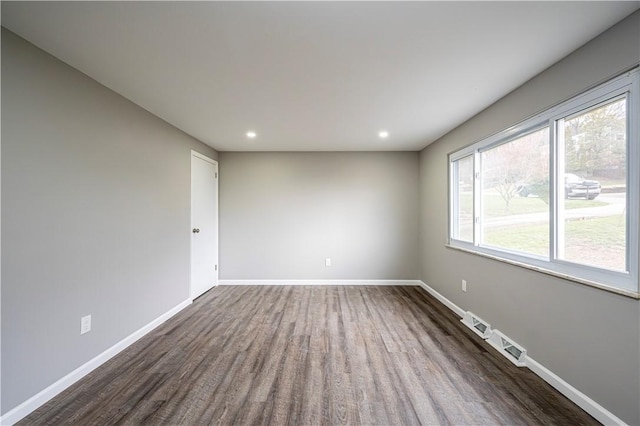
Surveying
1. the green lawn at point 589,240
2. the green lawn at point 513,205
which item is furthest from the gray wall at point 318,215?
the green lawn at point 589,240

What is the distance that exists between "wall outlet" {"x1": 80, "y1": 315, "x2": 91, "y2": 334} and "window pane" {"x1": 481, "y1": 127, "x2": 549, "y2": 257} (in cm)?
376

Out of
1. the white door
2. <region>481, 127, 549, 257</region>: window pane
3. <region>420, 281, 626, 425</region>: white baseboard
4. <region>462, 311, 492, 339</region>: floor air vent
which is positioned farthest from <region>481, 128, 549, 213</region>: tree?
the white door

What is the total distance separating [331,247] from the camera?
4.43 m

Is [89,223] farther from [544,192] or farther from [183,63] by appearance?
[544,192]

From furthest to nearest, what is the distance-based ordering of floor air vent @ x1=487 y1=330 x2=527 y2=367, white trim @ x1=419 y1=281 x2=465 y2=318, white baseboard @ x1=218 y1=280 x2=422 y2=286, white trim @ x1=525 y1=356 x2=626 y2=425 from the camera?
white baseboard @ x1=218 y1=280 x2=422 y2=286 < white trim @ x1=419 y1=281 x2=465 y2=318 < floor air vent @ x1=487 y1=330 x2=527 y2=367 < white trim @ x1=525 y1=356 x2=626 y2=425

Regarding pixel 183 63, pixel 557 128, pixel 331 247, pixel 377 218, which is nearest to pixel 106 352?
pixel 183 63

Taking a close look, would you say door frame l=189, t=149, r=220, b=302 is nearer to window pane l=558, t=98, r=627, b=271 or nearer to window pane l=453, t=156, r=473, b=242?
window pane l=453, t=156, r=473, b=242

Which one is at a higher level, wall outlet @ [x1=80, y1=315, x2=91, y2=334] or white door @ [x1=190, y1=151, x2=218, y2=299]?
white door @ [x1=190, y1=151, x2=218, y2=299]

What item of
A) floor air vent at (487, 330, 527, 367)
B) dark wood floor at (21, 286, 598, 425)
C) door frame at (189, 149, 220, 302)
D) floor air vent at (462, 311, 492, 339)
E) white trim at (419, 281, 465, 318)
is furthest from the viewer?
door frame at (189, 149, 220, 302)

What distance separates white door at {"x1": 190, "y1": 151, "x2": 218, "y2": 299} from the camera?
3666mm

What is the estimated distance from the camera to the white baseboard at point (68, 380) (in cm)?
151

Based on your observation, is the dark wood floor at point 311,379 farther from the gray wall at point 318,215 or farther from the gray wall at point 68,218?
the gray wall at point 318,215

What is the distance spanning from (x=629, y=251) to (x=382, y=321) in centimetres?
212

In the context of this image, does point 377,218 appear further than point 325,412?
Yes
